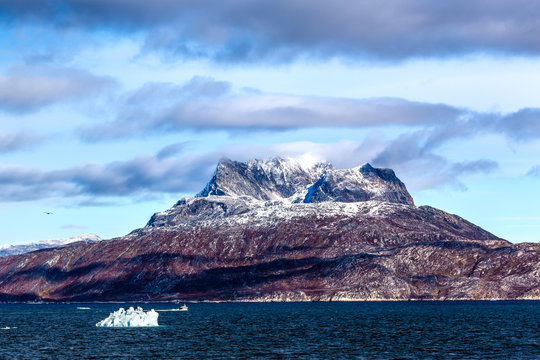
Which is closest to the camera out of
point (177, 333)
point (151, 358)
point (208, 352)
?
point (151, 358)

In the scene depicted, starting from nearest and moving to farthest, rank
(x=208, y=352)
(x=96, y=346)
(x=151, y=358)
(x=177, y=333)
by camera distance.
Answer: (x=151, y=358)
(x=208, y=352)
(x=96, y=346)
(x=177, y=333)

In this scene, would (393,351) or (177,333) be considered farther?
(177,333)

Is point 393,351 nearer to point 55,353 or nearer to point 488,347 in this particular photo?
point 488,347

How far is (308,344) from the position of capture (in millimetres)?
151625

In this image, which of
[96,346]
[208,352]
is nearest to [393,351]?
[208,352]

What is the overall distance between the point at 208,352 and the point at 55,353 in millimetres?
28531

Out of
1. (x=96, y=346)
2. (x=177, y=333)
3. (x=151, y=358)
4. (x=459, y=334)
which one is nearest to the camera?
(x=151, y=358)

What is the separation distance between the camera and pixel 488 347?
14375 centimetres

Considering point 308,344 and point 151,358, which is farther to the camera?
point 308,344

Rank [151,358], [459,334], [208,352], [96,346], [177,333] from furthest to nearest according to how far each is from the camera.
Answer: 1. [177,333]
2. [459,334]
3. [96,346]
4. [208,352]
5. [151,358]

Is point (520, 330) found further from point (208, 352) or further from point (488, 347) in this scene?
point (208, 352)

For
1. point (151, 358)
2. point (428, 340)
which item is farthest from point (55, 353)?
point (428, 340)

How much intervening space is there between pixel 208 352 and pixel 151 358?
13.0m

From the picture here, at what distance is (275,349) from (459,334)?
182 ft
